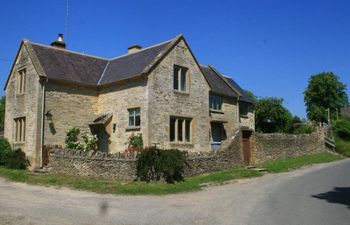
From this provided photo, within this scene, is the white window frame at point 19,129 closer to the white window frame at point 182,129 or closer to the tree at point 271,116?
the white window frame at point 182,129

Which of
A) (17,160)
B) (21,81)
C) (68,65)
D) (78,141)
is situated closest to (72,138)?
(78,141)

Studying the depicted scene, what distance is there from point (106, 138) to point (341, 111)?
64153 millimetres

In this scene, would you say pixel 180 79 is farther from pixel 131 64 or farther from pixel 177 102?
pixel 131 64

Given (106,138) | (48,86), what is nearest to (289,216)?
(106,138)

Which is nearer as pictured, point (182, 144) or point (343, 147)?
point (182, 144)

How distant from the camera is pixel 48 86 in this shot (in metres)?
24.4

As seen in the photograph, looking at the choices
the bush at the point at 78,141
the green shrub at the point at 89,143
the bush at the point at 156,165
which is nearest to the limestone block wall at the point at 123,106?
the green shrub at the point at 89,143

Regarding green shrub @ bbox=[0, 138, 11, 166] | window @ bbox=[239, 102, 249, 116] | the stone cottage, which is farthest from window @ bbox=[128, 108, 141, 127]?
window @ bbox=[239, 102, 249, 116]

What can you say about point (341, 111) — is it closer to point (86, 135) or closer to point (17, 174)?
point (86, 135)

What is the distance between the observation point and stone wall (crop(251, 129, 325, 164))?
26.8 m

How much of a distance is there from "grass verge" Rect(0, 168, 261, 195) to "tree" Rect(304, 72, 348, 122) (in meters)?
53.8

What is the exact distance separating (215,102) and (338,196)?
17.3 metres

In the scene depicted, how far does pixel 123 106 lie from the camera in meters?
24.8

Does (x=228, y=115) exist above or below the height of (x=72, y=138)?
above
